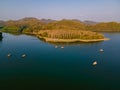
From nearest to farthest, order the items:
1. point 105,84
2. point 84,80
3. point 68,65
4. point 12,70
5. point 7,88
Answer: point 7,88
point 105,84
point 84,80
point 12,70
point 68,65

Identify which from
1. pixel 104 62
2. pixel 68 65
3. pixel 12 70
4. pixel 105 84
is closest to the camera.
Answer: pixel 105 84

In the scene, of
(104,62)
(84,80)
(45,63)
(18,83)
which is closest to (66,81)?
(84,80)

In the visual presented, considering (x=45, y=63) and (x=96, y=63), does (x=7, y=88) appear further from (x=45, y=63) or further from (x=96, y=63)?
(x=96, y=63)

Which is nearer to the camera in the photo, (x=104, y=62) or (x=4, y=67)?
(x=4, y=67)

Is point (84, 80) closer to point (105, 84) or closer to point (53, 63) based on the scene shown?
point (105, 84)

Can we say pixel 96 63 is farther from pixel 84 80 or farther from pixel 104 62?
pixel 84 80

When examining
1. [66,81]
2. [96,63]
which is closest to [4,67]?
[66,81]

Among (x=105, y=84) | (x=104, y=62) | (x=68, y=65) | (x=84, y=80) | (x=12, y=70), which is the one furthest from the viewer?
(x=104, y=62)

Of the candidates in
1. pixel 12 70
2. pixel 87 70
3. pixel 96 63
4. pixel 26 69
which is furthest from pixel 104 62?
pixel 12 70

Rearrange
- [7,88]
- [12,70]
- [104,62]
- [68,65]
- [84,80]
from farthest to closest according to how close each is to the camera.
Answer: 1. [104,62]
2. [68,65]
3. [12,70]
4. [84,80]
5. [7,88]

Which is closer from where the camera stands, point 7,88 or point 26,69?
point 7,88
